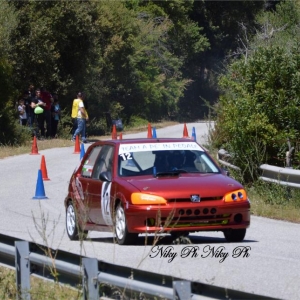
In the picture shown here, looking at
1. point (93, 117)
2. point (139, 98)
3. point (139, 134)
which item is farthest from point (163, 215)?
point (139, 98)

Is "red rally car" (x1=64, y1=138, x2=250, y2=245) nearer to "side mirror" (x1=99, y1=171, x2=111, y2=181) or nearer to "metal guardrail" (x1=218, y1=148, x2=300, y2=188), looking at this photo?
"side mirror" (x1=99, y1=171, x2=111, y2=181)

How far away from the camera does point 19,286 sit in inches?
266

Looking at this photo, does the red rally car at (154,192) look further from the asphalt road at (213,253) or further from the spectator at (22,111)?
the spectator at (22,111)

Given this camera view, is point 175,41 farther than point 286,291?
Yes

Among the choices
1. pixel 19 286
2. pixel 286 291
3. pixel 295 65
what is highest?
pixel 295 65

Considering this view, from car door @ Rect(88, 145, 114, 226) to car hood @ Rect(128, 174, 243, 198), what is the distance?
506mm

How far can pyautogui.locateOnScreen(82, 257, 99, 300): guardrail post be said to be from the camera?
224 inches

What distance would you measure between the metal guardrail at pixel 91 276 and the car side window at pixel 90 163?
15.0 ft

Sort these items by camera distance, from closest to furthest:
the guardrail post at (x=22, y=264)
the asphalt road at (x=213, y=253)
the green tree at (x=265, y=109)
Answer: the guardrail post at (x=22, y=264) < the asphalt road at (x=213, y=253) < the green tree at (x=265, y=109)

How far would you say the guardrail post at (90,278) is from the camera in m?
5.70

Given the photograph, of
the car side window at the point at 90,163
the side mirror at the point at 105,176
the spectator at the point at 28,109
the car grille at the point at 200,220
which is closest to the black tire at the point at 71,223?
the car side window at the point at 90,163

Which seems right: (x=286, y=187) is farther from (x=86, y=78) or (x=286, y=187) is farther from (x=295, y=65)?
(x=86, y=78)

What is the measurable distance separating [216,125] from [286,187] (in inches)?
243

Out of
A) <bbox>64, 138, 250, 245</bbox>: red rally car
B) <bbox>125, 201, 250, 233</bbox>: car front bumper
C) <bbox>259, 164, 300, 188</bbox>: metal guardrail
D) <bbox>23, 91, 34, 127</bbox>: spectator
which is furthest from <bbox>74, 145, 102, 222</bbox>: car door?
<bbox>23, 91, 34, 127</bbox>: spectator
